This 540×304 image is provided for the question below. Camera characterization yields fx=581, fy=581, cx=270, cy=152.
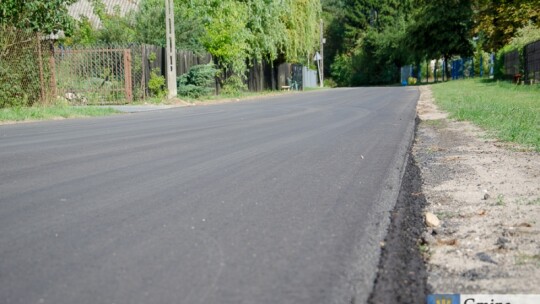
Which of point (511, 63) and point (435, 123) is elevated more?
point (511, 63)

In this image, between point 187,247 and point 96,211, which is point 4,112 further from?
point 187,247

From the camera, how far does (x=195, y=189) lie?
5.00m

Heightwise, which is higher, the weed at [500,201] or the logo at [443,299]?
the weed at [500,201]

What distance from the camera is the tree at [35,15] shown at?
17.8 m

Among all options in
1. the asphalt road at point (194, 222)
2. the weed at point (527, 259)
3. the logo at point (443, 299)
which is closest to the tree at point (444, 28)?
the asphalt road at point (194, 222)

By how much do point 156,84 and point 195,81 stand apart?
2.37 m

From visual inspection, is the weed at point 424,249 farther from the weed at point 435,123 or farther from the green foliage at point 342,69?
the green foliage at point 342,69

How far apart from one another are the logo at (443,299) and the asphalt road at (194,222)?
29 cm

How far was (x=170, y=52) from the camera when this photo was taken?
23438mm

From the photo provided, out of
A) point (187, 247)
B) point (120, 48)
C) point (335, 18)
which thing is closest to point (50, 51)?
point (120, 48)

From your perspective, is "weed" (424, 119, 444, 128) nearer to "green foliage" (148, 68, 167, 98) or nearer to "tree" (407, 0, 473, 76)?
"green foliage" (148, 68, 167, 98)

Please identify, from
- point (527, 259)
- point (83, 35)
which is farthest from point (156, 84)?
point (527, 259)

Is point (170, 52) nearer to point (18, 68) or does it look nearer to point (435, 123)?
point (18, 68)

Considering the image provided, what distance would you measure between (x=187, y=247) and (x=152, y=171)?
2719mm
